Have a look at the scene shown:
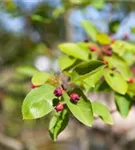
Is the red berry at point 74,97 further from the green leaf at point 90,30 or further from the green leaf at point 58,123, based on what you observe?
the green leaf at point 90,30

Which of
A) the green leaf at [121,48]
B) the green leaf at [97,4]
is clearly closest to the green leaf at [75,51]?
the green leaf at [121,48]

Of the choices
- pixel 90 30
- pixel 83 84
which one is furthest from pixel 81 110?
pixel 90 30

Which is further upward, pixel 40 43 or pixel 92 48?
pixel 92 48

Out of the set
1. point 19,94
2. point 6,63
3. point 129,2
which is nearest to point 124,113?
point 129,2

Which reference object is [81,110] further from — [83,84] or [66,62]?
[66,62]

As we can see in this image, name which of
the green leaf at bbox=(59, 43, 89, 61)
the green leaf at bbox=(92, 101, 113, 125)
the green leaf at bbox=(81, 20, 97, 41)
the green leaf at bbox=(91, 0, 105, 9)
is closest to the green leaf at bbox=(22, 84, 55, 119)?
the green leaf at bbox=(92, 101, 113, 125)

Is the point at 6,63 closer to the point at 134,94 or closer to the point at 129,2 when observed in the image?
the point at 129,2
